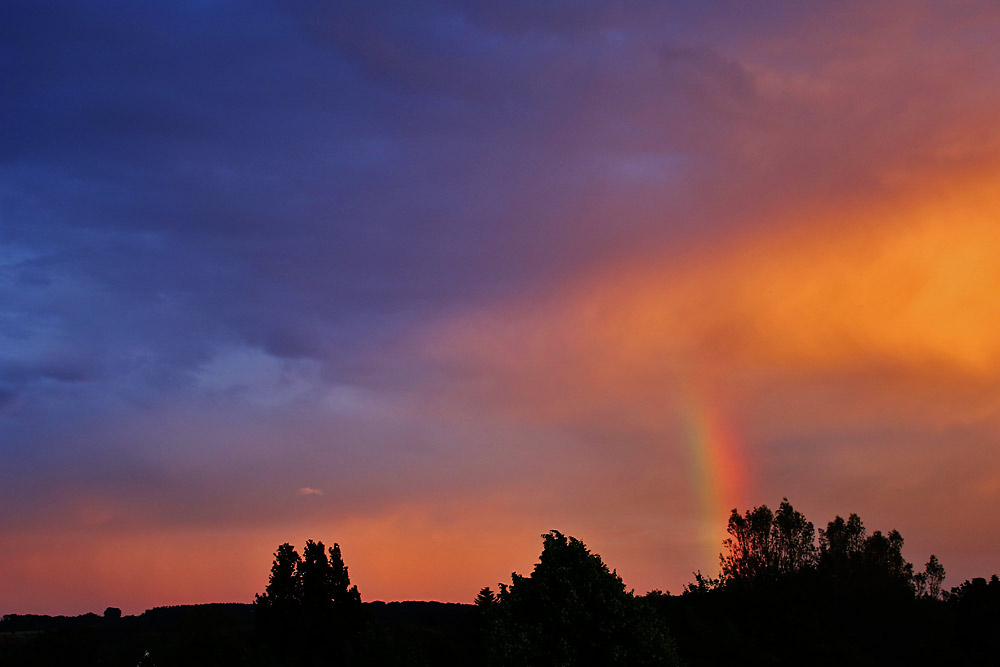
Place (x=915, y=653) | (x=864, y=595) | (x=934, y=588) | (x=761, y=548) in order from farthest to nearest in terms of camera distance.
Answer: (x=934, y=588)
(x=761, y=548)
(x=864, y=595)
(x=915, y=653)

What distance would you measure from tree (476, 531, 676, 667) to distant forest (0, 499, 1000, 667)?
0.25 feet

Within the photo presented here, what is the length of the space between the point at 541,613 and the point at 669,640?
7484mm

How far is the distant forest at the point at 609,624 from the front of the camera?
54094mm

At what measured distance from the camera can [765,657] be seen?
250ft

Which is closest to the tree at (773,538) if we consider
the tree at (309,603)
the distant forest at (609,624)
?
the distant forest at (609,624)

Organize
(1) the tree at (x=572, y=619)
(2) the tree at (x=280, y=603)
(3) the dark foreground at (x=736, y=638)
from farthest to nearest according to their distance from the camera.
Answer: (2) the tree at (x=280, y=603)
(3) the dark foreground at (x=736, y=638)
(1) the tree at (x=572, y=619)

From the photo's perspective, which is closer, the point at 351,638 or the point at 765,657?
the point at 765,657

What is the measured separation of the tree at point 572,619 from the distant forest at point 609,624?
0.25 feet

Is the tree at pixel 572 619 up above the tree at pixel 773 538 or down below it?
below

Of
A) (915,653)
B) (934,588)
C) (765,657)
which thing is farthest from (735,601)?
(934,588)

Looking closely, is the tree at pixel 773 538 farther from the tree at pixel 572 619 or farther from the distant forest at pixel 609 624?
the tree at pixel 572 619

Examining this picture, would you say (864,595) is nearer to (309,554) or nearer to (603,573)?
(309,554)

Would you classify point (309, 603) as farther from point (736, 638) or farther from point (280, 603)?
point (736, 638)

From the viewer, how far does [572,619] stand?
54.0 m
